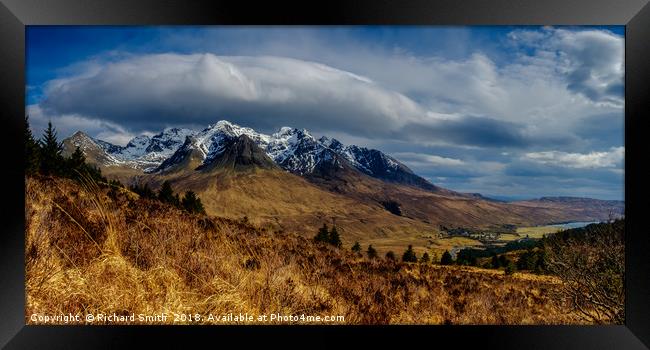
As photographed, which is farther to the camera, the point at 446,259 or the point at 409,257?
the point at 446,259

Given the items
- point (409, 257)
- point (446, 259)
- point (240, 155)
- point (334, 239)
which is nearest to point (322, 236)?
point (334, 239)

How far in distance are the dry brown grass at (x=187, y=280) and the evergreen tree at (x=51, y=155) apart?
1.21m

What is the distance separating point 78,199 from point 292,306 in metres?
3.92

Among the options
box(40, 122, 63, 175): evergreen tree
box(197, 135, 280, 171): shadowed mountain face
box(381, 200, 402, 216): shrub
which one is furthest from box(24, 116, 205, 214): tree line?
box(381, 200, 402, 216): shrub

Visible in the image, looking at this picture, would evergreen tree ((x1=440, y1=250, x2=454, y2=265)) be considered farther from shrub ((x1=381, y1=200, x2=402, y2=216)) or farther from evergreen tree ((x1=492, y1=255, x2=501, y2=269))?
shrub ((x1=381, y1=200, x2=402, y2=216))

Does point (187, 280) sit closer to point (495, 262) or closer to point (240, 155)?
point (495, 262)

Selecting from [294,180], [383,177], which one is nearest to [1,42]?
[383,177]

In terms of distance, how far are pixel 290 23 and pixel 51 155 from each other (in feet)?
24.3

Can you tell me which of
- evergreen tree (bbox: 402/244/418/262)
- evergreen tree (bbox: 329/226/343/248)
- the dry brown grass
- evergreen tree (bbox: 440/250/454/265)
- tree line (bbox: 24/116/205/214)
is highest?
tree line (bbox: 24/116/205/214)

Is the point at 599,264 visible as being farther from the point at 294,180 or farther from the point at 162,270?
the point at 294,180

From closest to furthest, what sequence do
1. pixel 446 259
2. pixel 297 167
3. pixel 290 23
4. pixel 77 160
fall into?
1. pixel 290 23
2. pixel 77 160
3. pixel 446 259
4. pixel 297 167

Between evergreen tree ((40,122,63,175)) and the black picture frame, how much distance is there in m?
2.73

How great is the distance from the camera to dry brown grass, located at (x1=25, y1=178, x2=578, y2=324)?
17.5ft

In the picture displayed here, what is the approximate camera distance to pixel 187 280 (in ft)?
18.1
